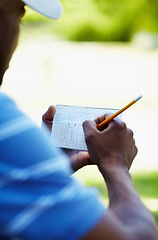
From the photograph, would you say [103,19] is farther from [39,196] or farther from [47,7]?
[39,196]

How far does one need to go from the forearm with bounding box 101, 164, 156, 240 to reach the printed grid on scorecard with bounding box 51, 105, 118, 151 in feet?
1.49

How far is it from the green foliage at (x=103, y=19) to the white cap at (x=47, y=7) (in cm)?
2098

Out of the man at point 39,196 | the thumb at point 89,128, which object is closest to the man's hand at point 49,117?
the thumb at point 89,128

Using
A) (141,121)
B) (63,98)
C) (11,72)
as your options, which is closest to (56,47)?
(11,72)

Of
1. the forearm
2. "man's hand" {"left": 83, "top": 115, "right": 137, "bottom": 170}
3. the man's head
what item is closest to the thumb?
"man's hand" {"left": 83, "top": 115, "right": 137, "bottom": 170}

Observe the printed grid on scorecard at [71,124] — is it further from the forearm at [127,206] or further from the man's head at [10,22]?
the man's head at [10,22]

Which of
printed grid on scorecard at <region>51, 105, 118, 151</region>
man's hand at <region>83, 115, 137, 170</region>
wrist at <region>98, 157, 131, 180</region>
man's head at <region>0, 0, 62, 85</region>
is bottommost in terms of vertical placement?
printed grid on scorecard at <region>51, 105, 118, 151</region>

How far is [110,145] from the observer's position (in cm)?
130

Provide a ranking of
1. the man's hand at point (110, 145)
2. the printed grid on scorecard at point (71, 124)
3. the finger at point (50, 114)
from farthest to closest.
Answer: the finger at point (50, 114) < the printed grid on scorecard at point (71, 124) < the man's hand at point (110, 145)

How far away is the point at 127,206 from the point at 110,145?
0.22m

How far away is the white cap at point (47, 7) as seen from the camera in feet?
3.83

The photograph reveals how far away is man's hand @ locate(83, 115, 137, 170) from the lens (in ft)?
4.21

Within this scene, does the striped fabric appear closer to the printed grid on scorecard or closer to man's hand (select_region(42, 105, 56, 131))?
the printed grid on scorecard

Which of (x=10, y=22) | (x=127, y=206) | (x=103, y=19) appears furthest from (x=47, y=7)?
(x=103, y=19)
